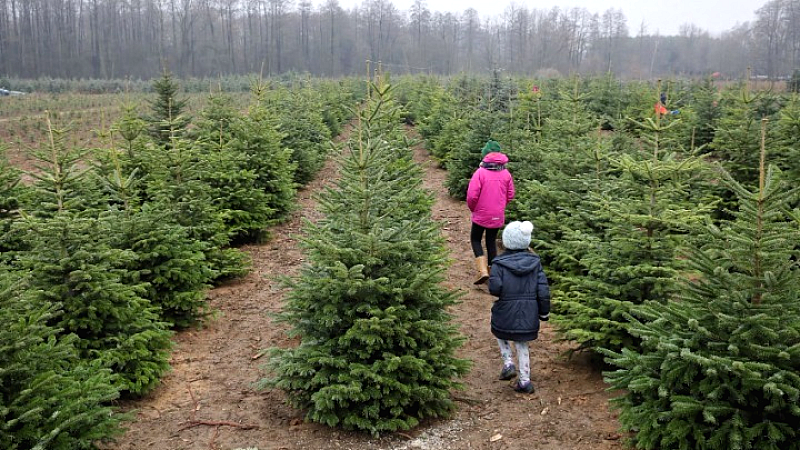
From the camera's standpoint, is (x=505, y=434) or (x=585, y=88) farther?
(x=585, y=88)

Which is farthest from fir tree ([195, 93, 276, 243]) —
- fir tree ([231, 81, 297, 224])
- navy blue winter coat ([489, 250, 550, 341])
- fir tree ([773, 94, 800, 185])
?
fir tree ([773, 94, 800, 185])

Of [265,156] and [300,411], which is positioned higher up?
[265,156]

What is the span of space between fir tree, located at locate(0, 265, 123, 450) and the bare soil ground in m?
0.88

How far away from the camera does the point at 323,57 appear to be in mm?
74625

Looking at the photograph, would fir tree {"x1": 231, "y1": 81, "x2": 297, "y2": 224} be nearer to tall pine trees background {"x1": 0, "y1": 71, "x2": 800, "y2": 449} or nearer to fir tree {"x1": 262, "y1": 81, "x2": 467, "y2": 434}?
tall pine trees background {"x1": 0, "y1": 71, "x2": 800, "y2": 449}

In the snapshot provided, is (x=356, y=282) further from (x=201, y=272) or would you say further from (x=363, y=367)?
(x=201, y=272)

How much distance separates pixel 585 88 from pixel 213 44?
5332 centimetres

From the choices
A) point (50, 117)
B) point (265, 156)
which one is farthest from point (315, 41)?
point (265, 156)

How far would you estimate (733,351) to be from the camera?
14.0ft

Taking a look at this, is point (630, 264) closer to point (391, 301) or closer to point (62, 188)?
point (391, 301)

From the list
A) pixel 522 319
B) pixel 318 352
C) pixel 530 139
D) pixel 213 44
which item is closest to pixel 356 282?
pixel 318 352

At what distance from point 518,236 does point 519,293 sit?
1.81 feet

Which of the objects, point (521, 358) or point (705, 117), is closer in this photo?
point (521, 358)

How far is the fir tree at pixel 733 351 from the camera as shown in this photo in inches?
164
